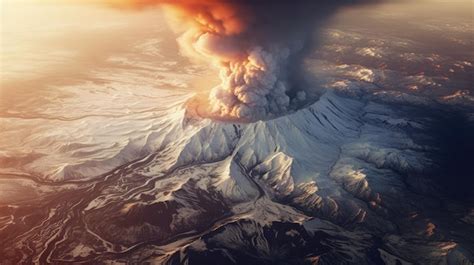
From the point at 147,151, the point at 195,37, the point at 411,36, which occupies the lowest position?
the point at 411,36

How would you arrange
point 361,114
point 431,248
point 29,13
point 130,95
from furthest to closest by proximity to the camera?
point 29,13 → point 130,95 → point 361,114 → point 431,248

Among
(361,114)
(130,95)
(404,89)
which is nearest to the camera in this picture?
(361,114)

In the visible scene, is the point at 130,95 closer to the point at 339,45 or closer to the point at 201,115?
the point at 201,115

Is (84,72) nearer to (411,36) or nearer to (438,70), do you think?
(438,70)

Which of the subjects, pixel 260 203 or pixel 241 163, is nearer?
pixel 260 203

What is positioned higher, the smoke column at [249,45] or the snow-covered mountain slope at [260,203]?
the smoke column at [249,45]

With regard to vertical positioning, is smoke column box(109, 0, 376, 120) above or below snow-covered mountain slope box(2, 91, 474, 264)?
above

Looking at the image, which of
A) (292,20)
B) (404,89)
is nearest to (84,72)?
(292,20)

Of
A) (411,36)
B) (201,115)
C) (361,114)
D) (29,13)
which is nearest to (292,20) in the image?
(201,115)

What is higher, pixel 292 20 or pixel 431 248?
pixel 292 20

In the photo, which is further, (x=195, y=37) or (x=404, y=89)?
(x=404, y=89)
